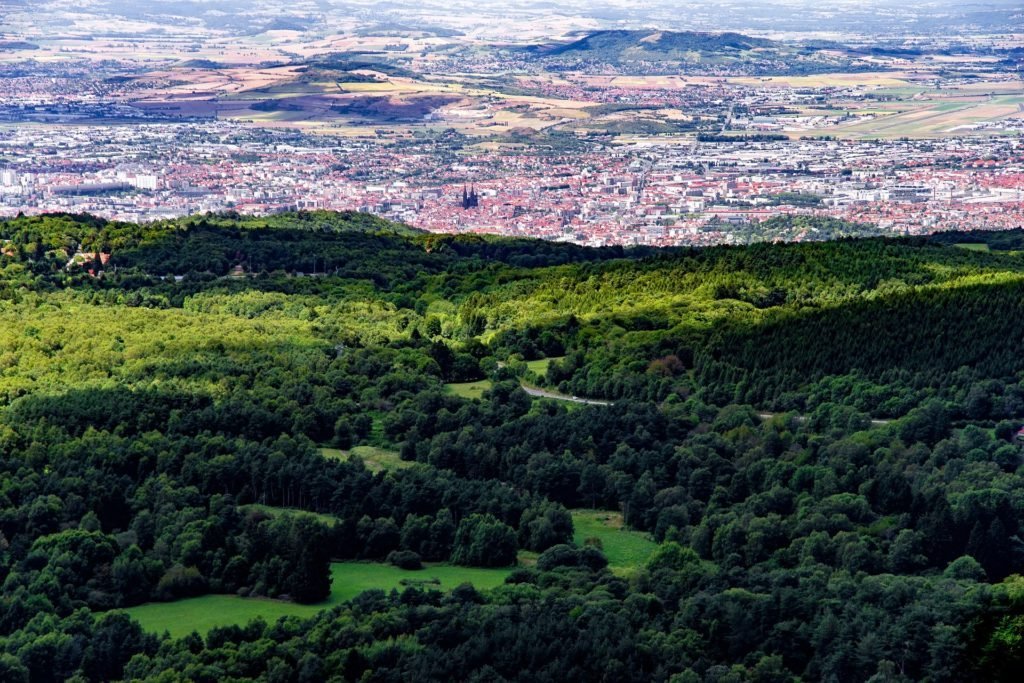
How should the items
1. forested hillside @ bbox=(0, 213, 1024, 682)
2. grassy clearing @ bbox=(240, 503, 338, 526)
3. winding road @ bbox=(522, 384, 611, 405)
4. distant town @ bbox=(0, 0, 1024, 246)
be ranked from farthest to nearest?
distant town @ bbox=(0, 0, 1024, 246) → winding road @ bbox=(522, 384, 611, 405) → grassy clearing @ bbox=(240, 503, 338, 526) → forested hillside @ bbox=(0, 213, 1024, 682)

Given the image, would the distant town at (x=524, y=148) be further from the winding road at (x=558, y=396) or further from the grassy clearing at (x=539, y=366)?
the winding road at (x=558, y=396)

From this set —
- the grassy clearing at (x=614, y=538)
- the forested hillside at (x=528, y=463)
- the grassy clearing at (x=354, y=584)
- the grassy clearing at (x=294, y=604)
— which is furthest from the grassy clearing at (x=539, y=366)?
the grassy clearing at (x=294, y=604)

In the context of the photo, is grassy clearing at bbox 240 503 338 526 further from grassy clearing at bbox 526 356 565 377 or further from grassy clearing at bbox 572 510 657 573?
grassy clearing at bbox 526 356 565 377

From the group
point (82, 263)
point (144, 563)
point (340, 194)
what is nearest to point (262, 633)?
point (144, 563)

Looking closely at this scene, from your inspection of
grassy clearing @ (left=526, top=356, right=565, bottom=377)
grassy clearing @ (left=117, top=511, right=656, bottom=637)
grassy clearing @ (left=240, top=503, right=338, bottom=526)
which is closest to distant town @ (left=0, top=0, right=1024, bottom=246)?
grassy clearing @ (left=526, top=356, right=565, bottom=377)

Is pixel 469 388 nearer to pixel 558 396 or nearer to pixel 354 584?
pixel 558 396
